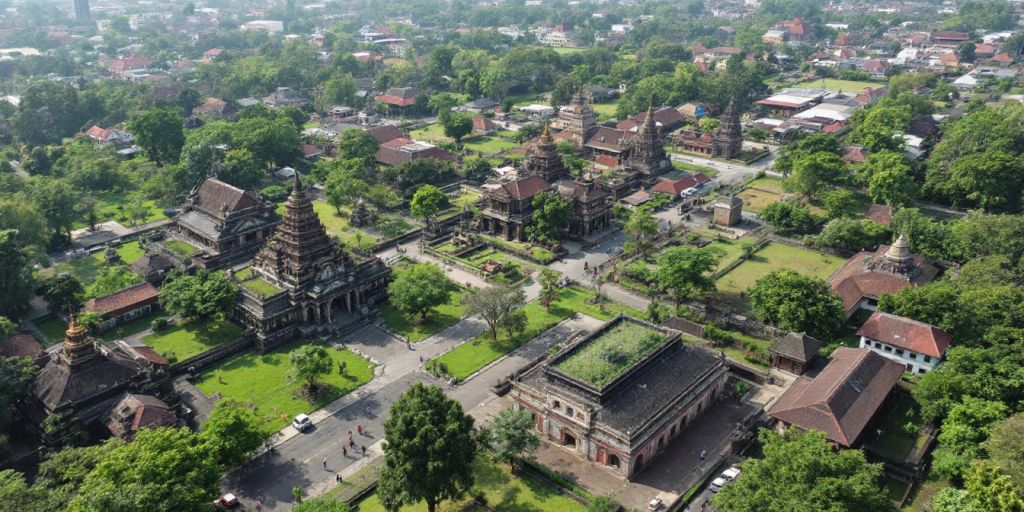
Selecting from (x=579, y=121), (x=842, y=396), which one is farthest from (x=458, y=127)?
(x=842, y=396)

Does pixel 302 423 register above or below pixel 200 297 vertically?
below

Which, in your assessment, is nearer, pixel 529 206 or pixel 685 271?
pixel 685 271

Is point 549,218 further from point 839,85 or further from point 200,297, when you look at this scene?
point 839,85

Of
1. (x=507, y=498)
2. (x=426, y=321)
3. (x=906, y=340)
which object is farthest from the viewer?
(x=426, y=321)

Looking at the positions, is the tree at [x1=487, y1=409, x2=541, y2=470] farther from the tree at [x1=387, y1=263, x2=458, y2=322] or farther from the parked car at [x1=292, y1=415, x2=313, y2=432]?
the tree at [x1=387, y1=263, x2=458, y2=322]

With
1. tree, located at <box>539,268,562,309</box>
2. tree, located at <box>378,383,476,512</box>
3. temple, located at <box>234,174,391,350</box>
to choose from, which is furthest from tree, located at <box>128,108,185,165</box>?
tree, located at <box>378,383,476,512</box>

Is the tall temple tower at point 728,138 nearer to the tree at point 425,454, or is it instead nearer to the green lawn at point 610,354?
the green lawn at point 610,354
